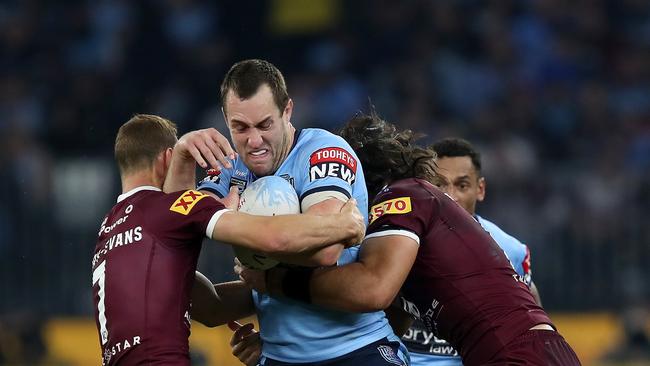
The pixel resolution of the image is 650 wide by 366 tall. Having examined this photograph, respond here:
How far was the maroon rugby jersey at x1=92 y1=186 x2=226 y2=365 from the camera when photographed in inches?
208

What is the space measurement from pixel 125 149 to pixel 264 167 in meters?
0.67

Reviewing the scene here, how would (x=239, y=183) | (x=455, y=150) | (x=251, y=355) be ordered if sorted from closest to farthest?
(x=239, y=183) → (x=251, y=355) → (x=455, y=150)

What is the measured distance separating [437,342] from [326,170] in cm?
212

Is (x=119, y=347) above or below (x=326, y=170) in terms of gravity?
below

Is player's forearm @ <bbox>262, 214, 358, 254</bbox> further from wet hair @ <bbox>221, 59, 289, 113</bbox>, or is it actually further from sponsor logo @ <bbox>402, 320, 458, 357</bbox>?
sponsor logo @ <bbox>402, 320, 458, 357</bbox>

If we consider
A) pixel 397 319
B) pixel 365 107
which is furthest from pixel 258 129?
pixel 365 107

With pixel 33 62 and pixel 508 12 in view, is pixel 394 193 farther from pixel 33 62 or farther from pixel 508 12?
pixel 33 62

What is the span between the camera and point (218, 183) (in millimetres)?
5859

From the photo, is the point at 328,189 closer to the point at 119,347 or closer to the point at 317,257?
the point at 317,257

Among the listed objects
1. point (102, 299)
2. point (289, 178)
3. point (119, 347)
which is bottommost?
point (119, 347)

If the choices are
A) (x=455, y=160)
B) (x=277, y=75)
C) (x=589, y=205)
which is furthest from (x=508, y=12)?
(x=277, y=75)

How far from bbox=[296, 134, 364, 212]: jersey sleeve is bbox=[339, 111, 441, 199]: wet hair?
31 cm

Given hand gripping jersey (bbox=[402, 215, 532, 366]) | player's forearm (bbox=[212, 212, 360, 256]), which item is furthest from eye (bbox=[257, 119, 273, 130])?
hand gripping jersey (bbox=[402, 215, 532, 366])

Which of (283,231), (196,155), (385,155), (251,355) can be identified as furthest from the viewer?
(251,355)
